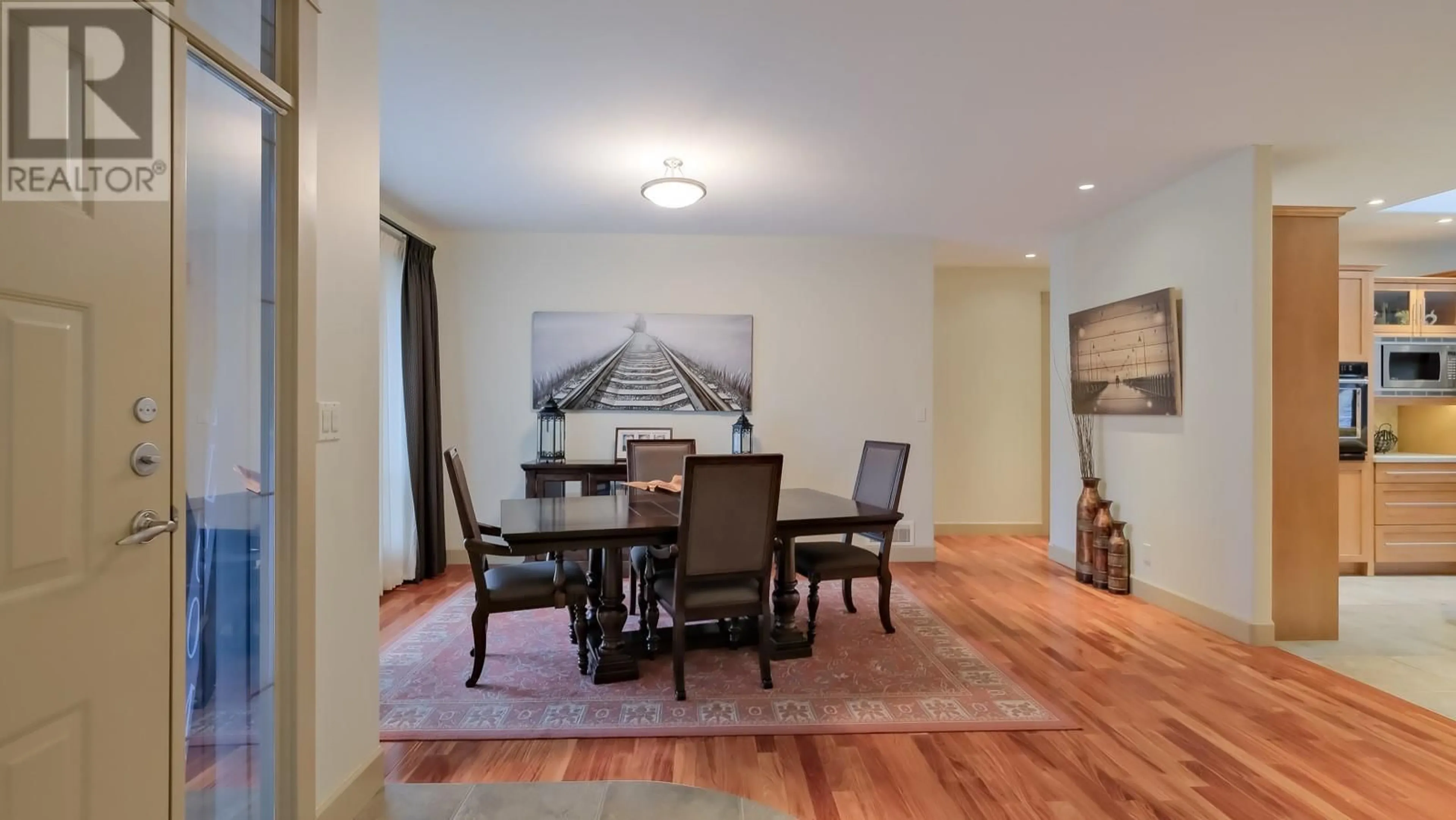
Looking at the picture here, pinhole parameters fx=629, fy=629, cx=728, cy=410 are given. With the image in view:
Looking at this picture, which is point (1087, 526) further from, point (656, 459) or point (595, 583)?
point (595, 583)

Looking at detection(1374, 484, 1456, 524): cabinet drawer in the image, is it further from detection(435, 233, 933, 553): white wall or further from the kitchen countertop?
detection(435, 233, 933, 553): white wall

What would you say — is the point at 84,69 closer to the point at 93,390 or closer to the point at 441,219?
the point at 93,390

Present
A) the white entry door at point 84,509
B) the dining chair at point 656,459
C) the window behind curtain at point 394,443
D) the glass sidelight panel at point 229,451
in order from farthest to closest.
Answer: the window behind curtain at point 394,443, the dining chair at point 656,459, the glass sidelight panel at point 229,451, the white entry door at point 84,509

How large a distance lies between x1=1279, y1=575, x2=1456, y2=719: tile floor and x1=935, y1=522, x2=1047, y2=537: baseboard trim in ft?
7.06

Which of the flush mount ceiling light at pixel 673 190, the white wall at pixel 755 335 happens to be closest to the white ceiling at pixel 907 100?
the flush mount ceiling light at pixel 673 190

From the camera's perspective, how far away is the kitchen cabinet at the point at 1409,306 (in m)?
4.76

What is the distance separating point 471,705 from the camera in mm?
2541

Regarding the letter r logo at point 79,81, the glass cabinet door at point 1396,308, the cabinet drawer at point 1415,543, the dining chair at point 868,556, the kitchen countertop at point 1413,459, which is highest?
the glass cabinet door at point 1396,308

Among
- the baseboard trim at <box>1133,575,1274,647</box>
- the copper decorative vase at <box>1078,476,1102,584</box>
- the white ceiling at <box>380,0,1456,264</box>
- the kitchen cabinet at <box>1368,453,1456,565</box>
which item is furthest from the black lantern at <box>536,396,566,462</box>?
the kitchen cabinet at <box>1368,453,1456,565</box>

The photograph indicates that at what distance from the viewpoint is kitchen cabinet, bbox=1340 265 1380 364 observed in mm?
4383

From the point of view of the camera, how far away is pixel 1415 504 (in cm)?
450

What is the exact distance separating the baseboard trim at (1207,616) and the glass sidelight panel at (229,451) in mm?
4144

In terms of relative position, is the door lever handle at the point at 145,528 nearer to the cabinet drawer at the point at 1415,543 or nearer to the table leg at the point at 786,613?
the table leg at the point at 786,613

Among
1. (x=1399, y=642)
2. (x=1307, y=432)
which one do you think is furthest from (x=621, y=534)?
(x=1399, y=642)
